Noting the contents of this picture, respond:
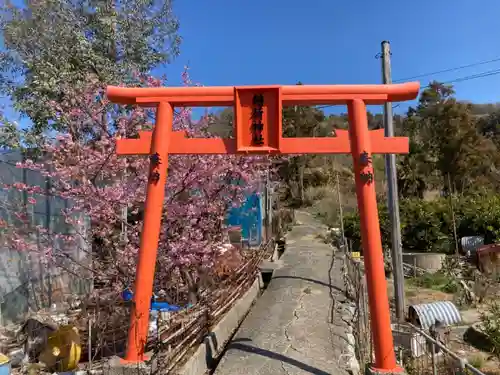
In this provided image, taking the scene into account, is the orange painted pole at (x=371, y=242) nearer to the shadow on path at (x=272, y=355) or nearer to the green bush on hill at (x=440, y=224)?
the shadow on path at (x=272, y=355)

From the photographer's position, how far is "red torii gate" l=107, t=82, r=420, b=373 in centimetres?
541

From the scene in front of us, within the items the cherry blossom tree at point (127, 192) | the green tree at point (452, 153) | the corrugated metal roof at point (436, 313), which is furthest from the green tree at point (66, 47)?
the green tree at point (452, 153)

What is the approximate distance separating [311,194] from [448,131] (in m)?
11.6

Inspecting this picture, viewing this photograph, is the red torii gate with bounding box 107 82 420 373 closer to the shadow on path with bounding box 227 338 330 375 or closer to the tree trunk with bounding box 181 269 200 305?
the shadow on path with bounding box 227 338 330 375

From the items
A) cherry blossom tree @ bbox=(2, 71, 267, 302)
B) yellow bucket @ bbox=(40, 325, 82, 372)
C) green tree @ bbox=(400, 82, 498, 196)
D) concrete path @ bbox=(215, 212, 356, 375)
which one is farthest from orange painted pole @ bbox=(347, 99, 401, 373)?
green tree @ bbox=(400, 82, 498, 196)

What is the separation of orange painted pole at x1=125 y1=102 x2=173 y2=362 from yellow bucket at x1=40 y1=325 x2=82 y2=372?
2093mm

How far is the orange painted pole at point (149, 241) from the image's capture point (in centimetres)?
512

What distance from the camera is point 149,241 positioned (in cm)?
539

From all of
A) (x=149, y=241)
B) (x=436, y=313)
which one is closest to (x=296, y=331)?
(x=149, y=241)

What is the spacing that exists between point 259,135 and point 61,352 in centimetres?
434

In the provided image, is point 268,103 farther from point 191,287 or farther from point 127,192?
point 191,287

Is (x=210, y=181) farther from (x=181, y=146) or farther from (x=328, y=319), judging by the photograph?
(x=328, y=319)

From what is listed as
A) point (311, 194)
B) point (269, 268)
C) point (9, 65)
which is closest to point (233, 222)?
point (269, 268)

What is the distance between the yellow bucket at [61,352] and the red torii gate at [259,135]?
7.70 ft
